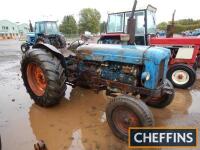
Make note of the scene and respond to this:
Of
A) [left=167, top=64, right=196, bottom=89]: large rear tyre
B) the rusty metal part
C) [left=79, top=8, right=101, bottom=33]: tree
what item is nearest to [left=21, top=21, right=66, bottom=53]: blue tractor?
[left=167, top=64, right=196, bottom=89]: large rear tyre

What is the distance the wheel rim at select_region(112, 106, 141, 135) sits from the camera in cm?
350

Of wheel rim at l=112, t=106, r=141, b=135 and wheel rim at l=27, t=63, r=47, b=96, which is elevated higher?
wheel rim at l=27, t=63, r=47, b=96

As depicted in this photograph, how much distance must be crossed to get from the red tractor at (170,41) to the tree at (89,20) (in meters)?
44.2

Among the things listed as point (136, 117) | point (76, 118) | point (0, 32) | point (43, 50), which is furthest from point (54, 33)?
point (0, 32)

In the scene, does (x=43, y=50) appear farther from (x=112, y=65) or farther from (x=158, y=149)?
(x=158, y=149)

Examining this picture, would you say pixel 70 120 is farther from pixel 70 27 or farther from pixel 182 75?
pixel 70 27

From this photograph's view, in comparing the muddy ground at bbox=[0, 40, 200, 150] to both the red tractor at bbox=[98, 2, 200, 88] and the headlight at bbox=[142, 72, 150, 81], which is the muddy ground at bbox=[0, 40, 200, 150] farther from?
the headlight at bbox=[142, 72, 150, 81]

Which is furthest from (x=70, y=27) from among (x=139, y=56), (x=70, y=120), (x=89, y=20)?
(x=139, y=56)

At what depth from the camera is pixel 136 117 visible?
3455 mm

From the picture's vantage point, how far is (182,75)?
6.26 metres

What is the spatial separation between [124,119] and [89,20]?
5306 centimetres

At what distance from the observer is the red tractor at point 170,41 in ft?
20.5

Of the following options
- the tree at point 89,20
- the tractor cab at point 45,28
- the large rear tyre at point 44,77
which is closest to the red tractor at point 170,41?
the large rear tyre at point 44,77

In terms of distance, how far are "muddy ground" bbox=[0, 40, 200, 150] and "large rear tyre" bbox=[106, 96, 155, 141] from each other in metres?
0.17
